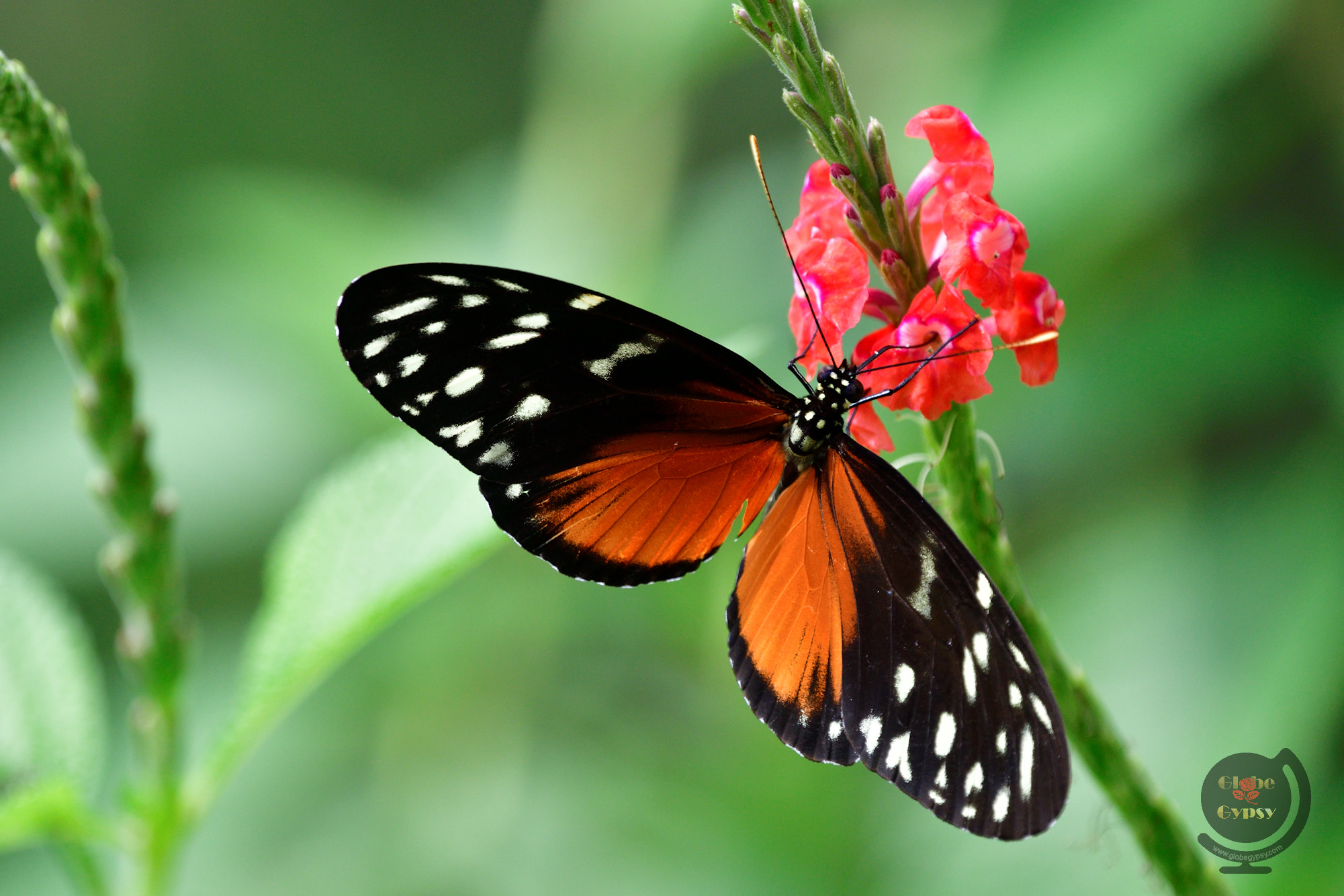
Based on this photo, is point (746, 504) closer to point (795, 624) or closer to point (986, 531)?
point (795, 624)

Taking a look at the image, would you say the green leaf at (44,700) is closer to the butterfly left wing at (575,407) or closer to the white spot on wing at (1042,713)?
the butterfly left wing at (575,407)

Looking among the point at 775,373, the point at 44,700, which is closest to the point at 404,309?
the point at 44,700

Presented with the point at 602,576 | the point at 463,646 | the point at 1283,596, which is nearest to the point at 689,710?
the point at 463,646

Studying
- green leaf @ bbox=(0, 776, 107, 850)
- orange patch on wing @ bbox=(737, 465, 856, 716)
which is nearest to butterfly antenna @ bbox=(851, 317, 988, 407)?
orange patch on wing @ bbox=(737, 465, 856, 716)

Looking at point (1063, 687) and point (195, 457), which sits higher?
point (195, 457)

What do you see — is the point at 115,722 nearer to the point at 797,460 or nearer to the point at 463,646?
the point at 463,646

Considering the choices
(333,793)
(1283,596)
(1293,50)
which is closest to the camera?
(1283,596)

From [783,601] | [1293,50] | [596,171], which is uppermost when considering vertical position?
[596,171]
